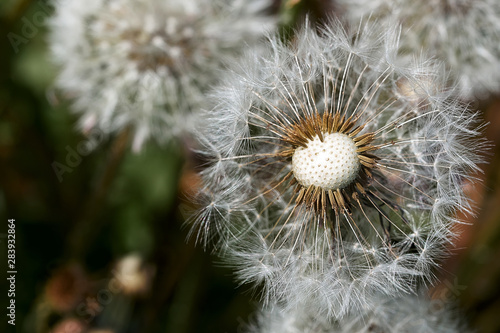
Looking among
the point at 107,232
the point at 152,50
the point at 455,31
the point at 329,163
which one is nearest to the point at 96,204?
the point at 107,232

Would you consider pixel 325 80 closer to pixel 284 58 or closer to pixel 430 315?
pixel 284 58

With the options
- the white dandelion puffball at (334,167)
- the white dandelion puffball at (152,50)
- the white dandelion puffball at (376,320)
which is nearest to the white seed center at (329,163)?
the white dandelion puffball at (334,167)

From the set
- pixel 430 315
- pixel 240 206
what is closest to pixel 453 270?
pixel 430 315

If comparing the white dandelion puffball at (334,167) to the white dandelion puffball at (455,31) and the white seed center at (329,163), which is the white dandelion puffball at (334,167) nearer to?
the white seed center at (329,163)

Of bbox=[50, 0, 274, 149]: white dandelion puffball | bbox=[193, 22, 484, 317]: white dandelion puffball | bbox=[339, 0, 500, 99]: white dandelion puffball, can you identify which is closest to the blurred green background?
bbox=[50, 0, 274, 149]: white dandelion puffball

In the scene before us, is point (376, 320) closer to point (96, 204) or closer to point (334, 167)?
point (334, 167)

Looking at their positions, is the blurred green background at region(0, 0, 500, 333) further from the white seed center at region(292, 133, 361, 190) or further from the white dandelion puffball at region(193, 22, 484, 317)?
the white seed center at region(292, 133, 361, 190)

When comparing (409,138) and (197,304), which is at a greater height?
(409,138)
